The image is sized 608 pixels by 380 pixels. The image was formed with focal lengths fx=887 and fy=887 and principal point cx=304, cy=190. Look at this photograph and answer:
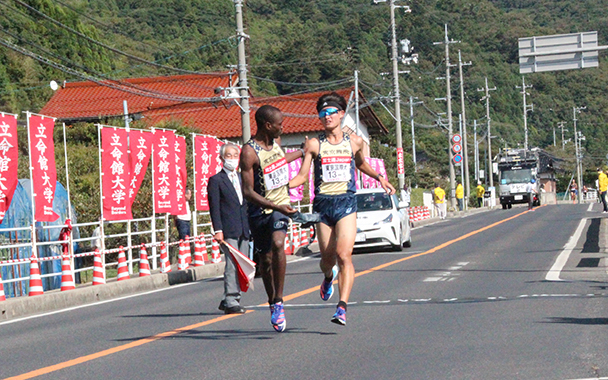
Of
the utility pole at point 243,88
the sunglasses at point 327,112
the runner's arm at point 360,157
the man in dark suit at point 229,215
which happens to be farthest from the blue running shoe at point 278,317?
the utility pole at point 243,88

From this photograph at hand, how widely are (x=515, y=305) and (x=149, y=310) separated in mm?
4582

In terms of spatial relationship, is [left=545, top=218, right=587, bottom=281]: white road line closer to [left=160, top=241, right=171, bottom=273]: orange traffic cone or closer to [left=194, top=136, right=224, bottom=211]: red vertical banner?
[left=160, top=241, right=171, bottom=273]: orange traffic cone

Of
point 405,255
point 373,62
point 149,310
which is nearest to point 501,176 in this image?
point 373,62

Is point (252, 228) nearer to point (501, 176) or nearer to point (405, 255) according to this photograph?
point (405, 255)

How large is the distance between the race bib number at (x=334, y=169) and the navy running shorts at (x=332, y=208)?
0.56ft

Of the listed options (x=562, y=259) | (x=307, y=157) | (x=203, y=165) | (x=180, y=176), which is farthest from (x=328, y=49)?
(x=307, y=157)

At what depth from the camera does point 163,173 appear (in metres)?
19.2

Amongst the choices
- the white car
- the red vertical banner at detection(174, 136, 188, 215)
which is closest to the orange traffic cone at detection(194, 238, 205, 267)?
the red vertical banner at detection(174, 136, 188, 215)

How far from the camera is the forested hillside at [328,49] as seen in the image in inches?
2416

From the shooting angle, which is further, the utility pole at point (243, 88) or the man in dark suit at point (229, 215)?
the utility pole at point (243, 88)

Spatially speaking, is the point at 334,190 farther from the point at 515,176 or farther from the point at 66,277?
the point at 515,176

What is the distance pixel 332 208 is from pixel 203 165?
13360 mm

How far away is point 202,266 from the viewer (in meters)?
18.0

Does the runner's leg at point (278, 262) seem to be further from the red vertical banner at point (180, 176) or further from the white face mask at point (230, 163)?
the red vertical banner at point (180, 176)
